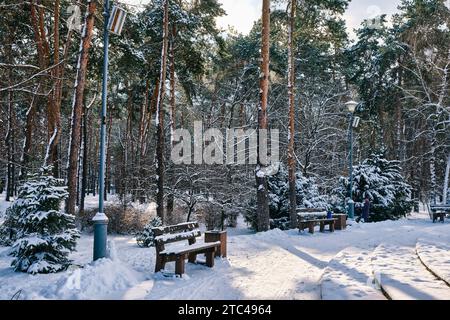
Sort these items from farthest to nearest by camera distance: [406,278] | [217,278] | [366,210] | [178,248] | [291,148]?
[366,210]
[291,148]
[178,248]
[217,278]
[406,278]

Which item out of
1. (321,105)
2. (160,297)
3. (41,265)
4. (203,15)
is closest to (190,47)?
(203,15)

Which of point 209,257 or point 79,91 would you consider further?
point 79,91

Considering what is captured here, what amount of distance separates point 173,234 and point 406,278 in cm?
455

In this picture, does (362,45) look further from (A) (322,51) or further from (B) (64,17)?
(B) (64,17)

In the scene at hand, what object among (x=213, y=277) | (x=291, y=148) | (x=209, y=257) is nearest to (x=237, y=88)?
(x=291, y=148)

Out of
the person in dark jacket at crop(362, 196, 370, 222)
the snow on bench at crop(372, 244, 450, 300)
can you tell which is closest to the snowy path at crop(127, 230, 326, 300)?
the snow on bench at crop(372, 244, 450, 300)

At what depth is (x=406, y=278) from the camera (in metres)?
6.25

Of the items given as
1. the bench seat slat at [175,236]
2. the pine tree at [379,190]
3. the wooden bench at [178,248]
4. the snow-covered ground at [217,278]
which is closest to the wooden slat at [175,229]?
the wooden bench at [178,248]

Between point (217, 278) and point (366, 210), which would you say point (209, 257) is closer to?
point (217, 278)

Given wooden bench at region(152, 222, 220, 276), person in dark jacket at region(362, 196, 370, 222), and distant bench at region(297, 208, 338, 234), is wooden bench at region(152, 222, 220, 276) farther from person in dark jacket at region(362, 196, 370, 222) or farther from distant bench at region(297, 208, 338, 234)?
person in dark jacket at region(362, 196, 370, 222)

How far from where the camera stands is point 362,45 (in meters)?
28.8

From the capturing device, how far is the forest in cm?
1417

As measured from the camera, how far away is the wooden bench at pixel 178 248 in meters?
6.86

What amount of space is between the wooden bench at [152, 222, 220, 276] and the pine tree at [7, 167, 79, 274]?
7.99 ft
